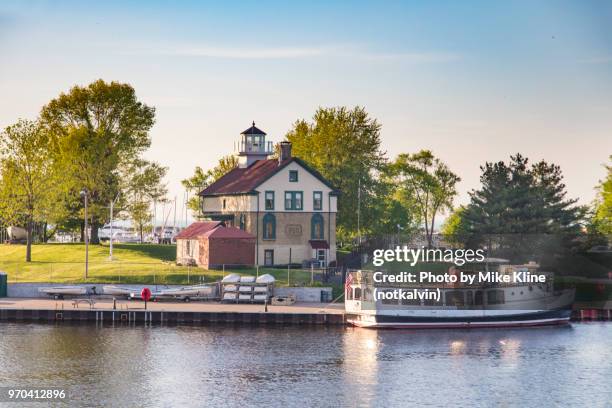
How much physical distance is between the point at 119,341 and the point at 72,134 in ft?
150

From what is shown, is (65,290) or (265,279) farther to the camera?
(65,290)

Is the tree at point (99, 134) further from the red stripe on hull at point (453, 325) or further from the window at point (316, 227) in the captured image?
the red stripe on hull at point (453, 325)

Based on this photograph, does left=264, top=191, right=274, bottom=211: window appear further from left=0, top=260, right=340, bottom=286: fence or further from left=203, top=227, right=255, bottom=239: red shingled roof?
left=0, top=260, right=340, bottom=286: fence

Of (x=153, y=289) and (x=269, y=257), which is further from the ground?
(x=269, y=257)

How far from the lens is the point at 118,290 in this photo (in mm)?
90625

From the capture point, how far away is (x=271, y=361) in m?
68.6

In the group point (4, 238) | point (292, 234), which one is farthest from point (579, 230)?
point (4, 238)

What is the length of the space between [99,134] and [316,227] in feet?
91.6

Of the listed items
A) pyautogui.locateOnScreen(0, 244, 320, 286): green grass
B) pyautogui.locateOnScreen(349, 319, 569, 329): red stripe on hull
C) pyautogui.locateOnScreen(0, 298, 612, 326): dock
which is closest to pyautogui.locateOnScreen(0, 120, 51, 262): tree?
pyautogui.locateOnScreen(0, 244, 320, 286): green grass

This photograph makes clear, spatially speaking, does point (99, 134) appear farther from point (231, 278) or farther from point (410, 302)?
point (410, 302)

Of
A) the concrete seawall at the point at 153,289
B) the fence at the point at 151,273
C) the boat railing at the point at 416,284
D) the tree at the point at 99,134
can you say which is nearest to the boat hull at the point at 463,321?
the boat railing at the point at 416,284

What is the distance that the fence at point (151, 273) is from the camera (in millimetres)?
92938

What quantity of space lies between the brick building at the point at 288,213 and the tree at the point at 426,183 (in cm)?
4477

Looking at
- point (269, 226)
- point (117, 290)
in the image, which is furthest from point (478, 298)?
point (117, 290)
